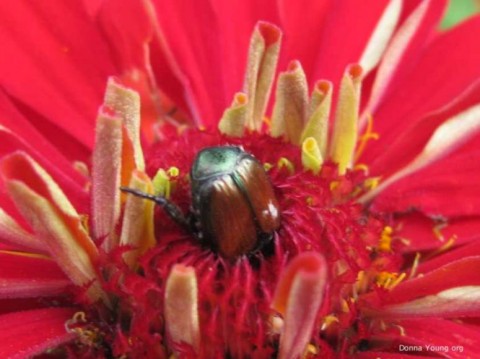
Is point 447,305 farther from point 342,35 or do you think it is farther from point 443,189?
point 342,35

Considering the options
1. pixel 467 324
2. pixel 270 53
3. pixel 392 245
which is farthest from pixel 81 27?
pixel 467 324

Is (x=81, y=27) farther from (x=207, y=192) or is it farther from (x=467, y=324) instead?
(x=467, y=324)

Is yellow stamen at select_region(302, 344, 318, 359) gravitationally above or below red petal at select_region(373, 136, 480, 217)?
below

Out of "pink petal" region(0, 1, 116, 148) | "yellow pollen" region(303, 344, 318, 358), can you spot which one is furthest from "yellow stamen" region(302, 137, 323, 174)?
"pink petal" region(0, 1, 116, 148)

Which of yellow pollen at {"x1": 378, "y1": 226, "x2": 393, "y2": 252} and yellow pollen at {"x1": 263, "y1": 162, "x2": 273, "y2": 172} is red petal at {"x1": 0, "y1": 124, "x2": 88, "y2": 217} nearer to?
yellow pollen at {"x1": 263, "y1": 162, "x2": 273, "y2": 172}

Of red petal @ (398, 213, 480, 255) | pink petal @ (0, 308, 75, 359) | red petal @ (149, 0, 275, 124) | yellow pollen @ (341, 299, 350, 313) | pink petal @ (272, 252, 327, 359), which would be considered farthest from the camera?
red petal @ (149, 0, 275, 124)

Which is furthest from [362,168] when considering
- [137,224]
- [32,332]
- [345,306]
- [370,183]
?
[32,332]

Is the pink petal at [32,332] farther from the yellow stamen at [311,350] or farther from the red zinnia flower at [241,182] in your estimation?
the yellow stamen at [311,350]

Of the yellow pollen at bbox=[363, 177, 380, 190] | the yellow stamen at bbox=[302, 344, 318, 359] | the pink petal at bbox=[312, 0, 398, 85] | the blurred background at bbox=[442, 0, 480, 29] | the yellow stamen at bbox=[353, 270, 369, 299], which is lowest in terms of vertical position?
the yellow stamen at bbox=[302, 344, 318, 359]
